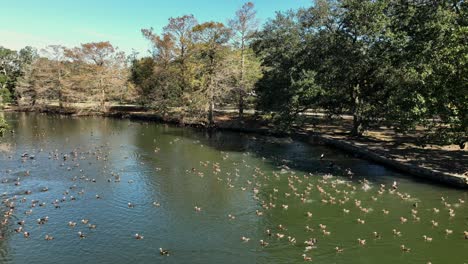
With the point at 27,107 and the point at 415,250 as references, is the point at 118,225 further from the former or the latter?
the point at 27,107

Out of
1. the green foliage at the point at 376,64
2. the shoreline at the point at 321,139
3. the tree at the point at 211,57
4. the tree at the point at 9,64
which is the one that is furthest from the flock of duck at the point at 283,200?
the tree at the point at 9,64

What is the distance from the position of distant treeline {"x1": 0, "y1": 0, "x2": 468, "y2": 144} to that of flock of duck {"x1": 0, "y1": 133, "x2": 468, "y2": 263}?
8630 millimetres

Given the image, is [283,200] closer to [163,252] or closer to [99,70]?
[163,252]

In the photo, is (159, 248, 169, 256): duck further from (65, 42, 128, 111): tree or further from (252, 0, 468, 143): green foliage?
(65, 42, 128, 111): tree

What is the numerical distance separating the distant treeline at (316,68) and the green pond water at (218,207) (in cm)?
691

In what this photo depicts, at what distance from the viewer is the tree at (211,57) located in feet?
198

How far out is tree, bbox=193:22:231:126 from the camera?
198 ft

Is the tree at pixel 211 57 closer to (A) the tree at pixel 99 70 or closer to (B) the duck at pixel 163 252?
(A) the tree at pixel 99 70

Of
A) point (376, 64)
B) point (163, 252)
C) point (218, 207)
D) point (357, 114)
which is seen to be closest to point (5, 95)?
point (357, 114)

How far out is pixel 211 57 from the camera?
201ft

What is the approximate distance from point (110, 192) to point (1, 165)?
13690mm

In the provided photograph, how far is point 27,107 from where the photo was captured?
9138cm

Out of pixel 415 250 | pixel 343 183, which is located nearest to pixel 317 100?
pixel 343 183

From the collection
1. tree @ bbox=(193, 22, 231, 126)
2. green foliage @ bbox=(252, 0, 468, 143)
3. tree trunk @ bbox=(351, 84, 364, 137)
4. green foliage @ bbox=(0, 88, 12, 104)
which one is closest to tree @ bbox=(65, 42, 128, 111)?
green foliage @ bbox=(0, 88, 12, 104)
